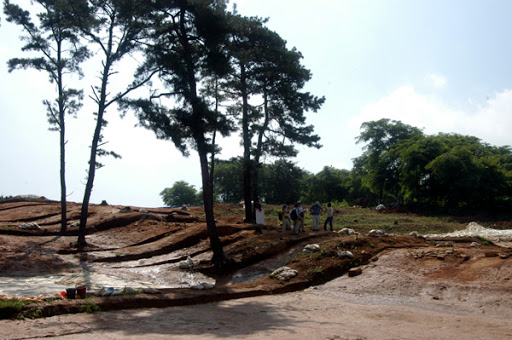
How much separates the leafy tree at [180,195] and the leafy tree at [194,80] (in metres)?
49.6

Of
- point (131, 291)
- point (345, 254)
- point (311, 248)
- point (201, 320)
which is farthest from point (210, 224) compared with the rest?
point (201, 320)

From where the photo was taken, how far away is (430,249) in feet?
46.5

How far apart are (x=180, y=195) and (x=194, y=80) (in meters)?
51.3

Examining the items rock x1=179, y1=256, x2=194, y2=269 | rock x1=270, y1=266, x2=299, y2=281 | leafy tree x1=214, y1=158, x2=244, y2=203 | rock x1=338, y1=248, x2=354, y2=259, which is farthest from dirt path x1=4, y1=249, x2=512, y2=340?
leafy tree x1=214, y1=158, x2=244, y2=203

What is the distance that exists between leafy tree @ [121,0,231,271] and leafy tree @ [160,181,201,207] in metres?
49.6

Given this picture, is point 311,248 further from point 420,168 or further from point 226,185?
point 226,185

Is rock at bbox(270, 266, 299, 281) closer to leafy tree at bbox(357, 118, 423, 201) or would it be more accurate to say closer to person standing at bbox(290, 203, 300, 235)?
person standing at bbox(290, 203, 300, 235)

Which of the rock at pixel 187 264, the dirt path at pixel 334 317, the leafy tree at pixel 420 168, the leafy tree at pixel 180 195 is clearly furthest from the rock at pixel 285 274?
the leafy tree at pixel 180 195

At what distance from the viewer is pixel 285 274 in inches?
546

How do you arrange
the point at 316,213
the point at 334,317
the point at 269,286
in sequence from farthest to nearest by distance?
the point at 316,213 < the point at 269,286 < the point at 334,317

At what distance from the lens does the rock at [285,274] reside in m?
13.7

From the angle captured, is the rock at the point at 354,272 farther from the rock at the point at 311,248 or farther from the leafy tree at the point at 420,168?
the leafy tree at the point at 420,168

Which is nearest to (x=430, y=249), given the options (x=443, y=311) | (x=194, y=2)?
(x=443, y=311)

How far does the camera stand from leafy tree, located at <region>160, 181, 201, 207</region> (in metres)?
65.6
